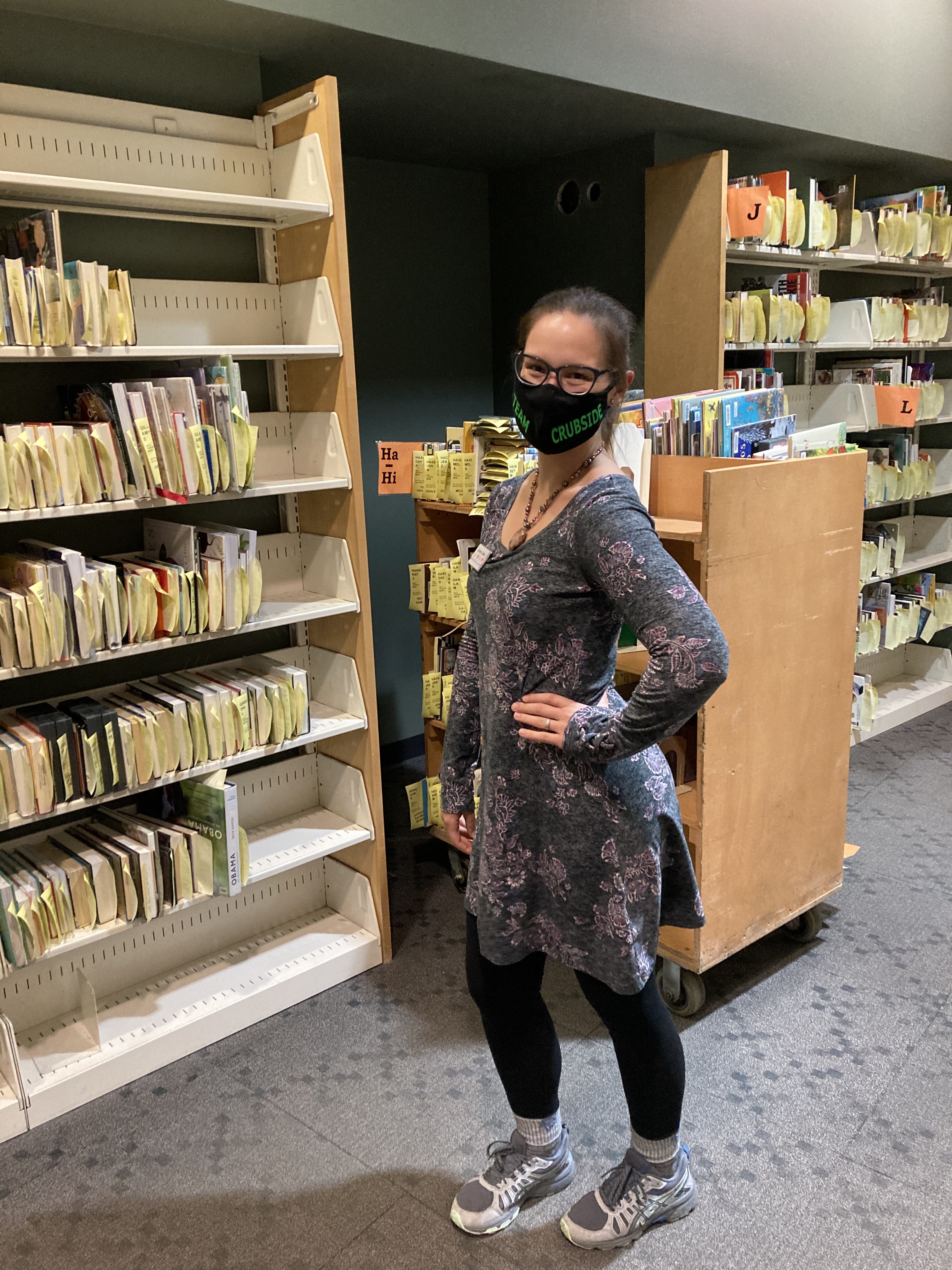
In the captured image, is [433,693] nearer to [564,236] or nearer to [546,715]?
[546,715]

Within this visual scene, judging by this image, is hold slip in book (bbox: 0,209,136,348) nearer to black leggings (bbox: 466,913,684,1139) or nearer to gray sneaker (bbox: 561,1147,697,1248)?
black leggings (bbox: 466,913,684,1139)

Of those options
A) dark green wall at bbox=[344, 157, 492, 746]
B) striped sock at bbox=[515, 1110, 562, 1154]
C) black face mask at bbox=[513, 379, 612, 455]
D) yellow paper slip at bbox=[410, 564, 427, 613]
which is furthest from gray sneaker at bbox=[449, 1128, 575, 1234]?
dark green wall at bbox=[344, 157, 492, 746]

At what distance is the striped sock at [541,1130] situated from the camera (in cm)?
182

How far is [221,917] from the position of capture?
8.71 feet

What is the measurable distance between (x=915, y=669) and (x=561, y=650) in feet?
13.2

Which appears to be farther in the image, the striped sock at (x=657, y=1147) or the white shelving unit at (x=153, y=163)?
the white shelving unit at (x=153, y=163)

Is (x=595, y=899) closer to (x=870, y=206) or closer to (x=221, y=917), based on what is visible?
(x=221, y=917)

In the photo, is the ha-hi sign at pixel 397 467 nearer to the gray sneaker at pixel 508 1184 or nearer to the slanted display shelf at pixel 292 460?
the slanted display shelf at pixel 292 460

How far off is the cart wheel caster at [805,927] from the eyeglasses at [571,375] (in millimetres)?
1804

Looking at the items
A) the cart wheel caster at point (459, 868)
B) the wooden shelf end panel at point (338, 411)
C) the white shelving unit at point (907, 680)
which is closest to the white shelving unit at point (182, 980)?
the wooden shelf end panel at point (338, 411)

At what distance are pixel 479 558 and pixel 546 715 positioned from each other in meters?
0.29

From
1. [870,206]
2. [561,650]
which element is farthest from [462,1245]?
[870,206]

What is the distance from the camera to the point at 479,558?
1.59 meters

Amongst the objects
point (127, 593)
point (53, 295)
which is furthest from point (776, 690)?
point (53, 295)
